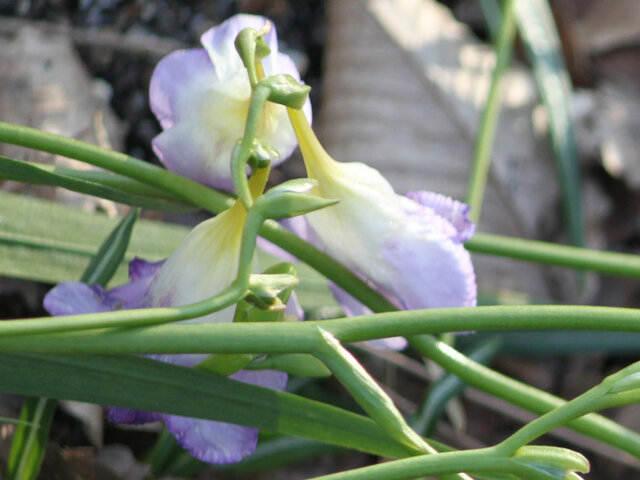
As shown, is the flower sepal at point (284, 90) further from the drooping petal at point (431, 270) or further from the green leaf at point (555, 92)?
the green leaf at point (555, 92)

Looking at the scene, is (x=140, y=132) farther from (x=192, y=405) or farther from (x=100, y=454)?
(x=192, y=405)

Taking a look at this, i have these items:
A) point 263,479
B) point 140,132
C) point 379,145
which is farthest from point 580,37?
point 263,479

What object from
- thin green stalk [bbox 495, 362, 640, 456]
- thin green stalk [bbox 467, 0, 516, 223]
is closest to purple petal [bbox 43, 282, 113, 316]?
thin green stalk [bbox 495, 362, 640, 456]

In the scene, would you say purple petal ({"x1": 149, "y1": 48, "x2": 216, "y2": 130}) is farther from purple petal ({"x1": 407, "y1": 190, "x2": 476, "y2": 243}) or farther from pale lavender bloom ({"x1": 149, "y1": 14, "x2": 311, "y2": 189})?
purple petal ({"x1": 407, "y1": 190, "x2": 476, "y2": 243})

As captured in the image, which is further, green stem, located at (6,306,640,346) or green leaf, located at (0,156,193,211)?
green leaf, located at (0,156,193,211)

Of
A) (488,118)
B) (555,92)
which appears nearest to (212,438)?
(488,118)

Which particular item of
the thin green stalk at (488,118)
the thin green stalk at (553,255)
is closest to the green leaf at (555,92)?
the thin green stalk at (488,118)
